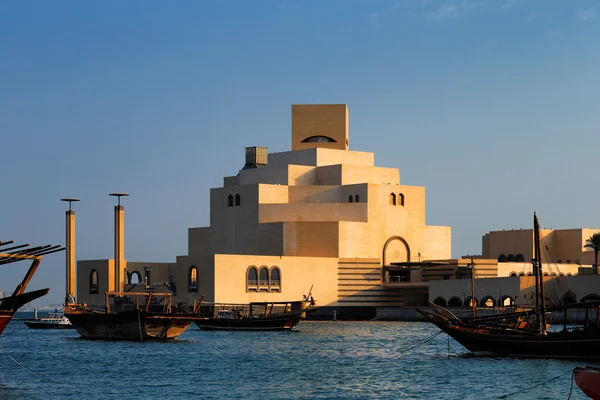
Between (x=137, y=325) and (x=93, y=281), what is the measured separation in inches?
2089

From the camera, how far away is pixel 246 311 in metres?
96.3

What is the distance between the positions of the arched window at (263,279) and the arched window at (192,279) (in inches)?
226

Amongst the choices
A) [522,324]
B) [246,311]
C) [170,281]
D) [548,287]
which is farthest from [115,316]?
[170,281]

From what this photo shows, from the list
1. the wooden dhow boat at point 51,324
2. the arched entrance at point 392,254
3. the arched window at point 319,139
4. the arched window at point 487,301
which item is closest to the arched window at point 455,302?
the arched window at point 487,301

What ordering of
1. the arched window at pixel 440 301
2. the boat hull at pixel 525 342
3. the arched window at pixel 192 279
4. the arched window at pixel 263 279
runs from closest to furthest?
the boat hull at pixel 525 342 → the arched window at pixel 440 301 → the arched window at pixel 263 279 → the arched window at pixel 192 279

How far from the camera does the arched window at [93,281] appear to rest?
11106 cm

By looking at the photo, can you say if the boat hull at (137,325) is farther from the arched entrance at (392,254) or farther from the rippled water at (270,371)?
the arched entrance at (392,254)

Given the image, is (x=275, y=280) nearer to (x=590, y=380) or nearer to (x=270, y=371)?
(x=270, y=371)

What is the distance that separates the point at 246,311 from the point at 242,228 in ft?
46.2

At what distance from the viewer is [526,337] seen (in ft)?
156

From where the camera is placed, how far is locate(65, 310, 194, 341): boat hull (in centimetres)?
5978

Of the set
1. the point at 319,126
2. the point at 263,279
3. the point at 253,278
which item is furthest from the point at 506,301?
the point at 319,126

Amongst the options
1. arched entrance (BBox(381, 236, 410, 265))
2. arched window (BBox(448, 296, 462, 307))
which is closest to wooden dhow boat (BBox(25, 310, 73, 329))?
arched entrance (BBox(381, 236, 410, 265))

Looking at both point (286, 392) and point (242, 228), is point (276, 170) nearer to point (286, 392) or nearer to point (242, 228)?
point (242, 228)
